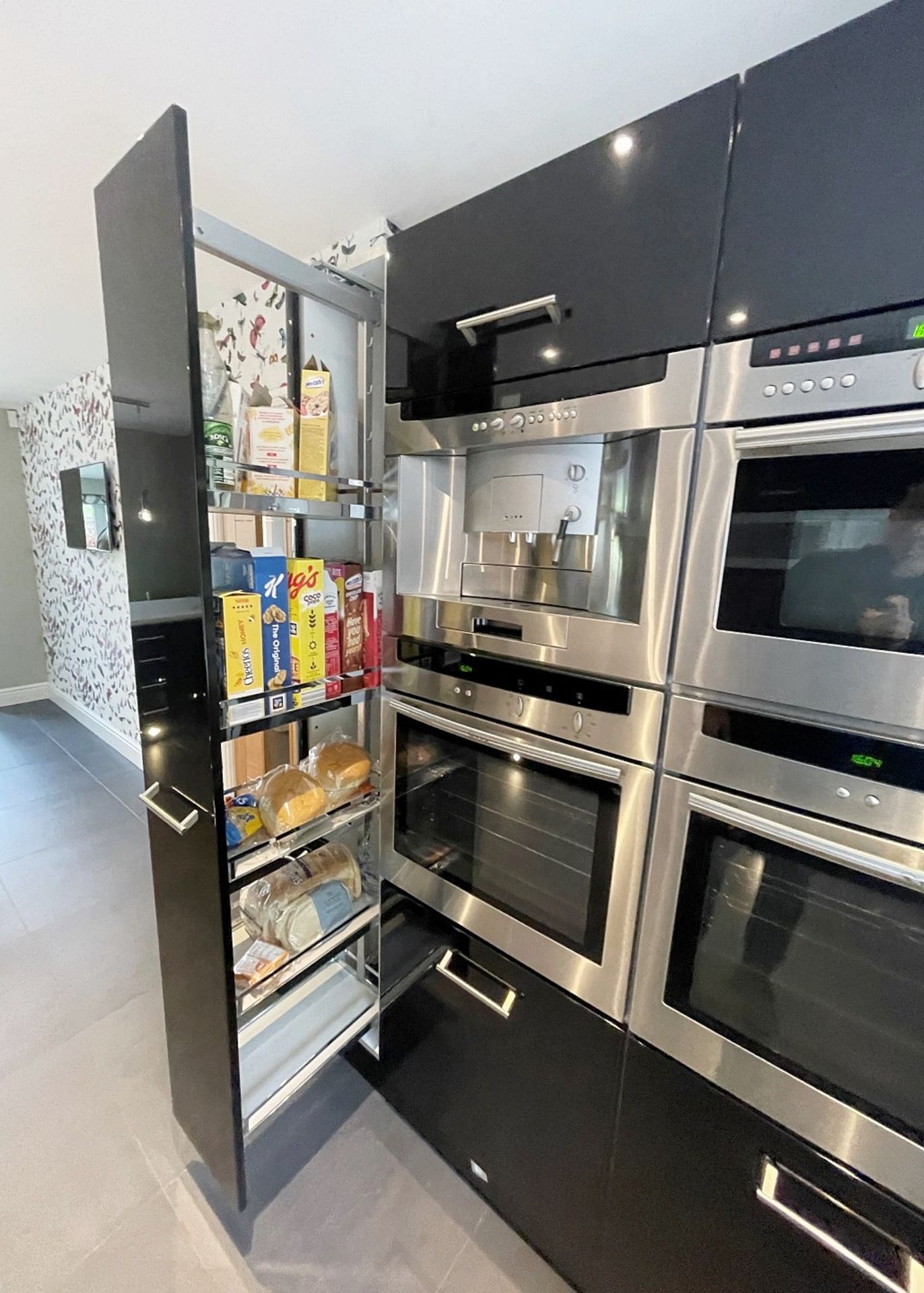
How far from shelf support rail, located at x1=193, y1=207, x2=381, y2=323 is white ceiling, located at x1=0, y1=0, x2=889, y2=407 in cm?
22

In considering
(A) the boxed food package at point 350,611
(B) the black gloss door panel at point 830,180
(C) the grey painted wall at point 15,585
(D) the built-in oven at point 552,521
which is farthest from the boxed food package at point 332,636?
(C) the grey painted wall at point 15,585

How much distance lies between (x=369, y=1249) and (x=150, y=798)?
3.59ft

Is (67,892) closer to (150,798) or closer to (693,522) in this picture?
(150,798)

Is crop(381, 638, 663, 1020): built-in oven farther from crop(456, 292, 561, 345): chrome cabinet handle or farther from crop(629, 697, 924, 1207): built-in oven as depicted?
crop(456, 292, 561, 345): chrome cabinet handle

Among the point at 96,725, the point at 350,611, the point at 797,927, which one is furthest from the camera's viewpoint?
the point at 96,725

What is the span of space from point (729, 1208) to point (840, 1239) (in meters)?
0.15

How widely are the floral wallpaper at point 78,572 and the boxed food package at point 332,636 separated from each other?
2.33m

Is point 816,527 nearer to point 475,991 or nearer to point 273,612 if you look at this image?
point 273,612

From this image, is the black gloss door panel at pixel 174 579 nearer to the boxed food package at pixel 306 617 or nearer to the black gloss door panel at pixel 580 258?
the boxed food package at pixel 306 617

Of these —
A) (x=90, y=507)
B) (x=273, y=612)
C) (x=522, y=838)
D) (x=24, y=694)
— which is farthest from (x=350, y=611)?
(x=24, y=694)

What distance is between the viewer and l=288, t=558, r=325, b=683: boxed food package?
1.07 metres

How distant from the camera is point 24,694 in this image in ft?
13.8

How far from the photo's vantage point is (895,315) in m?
0.59

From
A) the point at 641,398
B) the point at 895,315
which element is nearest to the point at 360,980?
the point at 641,398
